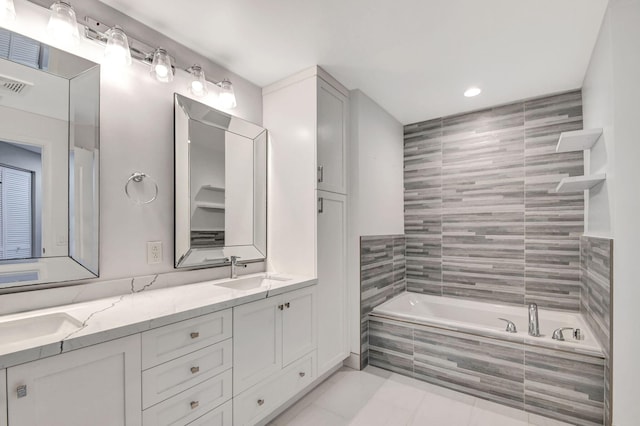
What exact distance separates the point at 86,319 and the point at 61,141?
2.83 feet

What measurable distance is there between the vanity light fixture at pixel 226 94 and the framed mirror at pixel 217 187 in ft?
0.29

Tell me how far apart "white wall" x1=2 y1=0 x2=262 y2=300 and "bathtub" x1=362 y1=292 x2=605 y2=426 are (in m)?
1.78

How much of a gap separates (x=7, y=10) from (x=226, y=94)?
1.07 m

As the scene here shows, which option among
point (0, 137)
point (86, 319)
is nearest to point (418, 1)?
point (0, 137)

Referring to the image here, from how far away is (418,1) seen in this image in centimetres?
156

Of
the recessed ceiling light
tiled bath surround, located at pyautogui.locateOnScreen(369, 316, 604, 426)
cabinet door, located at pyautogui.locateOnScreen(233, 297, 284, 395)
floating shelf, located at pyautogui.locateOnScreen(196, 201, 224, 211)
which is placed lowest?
tiled bath surround, located at pyautogui.locateOnScreen(369, 316, 604, 426)

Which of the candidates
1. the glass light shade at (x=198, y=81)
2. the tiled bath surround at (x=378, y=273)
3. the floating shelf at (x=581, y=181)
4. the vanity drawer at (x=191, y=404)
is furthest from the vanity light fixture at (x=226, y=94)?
the floating shelf at (x=581, y=181)

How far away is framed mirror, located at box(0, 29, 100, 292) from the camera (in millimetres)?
1261

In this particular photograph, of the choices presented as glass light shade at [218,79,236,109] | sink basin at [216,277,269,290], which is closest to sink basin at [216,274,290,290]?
sink basin at [216,277,269,290]

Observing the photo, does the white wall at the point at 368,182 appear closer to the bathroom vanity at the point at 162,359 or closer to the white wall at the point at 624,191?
the bathroom vanity at the point at 162,359

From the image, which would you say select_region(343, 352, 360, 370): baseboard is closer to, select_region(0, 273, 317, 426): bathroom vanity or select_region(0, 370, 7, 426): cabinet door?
select_region(0, 273, 317, 426): bathroom vanity

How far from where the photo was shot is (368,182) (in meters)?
2.77

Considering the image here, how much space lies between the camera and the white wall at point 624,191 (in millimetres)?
1471

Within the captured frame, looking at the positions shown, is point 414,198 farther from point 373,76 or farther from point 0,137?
point 0,137
